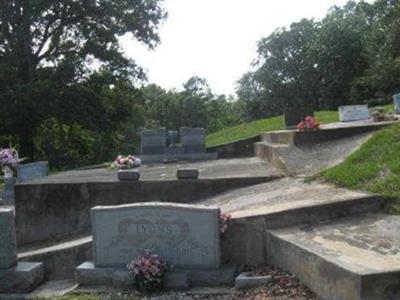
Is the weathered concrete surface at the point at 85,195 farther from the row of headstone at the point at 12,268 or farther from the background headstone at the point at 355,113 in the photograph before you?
the background headstone at the point at 355,113

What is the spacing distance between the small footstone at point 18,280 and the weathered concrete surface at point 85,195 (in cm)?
252

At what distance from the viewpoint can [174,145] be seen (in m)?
15.1

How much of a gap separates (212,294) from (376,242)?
1709 mm

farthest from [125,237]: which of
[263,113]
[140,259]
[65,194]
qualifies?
[263,113]

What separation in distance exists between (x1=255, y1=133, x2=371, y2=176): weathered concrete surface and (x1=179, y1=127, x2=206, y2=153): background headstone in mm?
4182

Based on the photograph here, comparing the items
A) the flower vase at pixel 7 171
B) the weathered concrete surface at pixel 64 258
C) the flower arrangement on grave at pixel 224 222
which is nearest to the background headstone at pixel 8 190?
the flower vase at pixel 7 171

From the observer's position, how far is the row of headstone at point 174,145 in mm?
14703

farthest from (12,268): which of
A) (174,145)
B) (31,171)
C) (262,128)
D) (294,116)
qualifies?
(262,128)

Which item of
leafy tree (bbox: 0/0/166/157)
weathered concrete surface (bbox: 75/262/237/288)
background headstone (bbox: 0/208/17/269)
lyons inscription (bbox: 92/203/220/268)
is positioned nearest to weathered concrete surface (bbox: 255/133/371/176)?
lyons inscription (bbox: 92/203/220/268)

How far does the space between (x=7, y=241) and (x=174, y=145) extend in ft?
27.8

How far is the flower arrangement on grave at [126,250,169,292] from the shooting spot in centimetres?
608

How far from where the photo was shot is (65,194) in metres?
9.59

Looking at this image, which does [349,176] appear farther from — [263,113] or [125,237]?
[263,113]

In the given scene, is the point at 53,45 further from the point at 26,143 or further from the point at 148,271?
the point at 148,271
